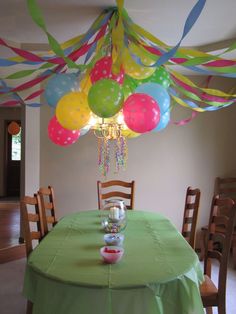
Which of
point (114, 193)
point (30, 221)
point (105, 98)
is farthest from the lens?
point (114, 193)

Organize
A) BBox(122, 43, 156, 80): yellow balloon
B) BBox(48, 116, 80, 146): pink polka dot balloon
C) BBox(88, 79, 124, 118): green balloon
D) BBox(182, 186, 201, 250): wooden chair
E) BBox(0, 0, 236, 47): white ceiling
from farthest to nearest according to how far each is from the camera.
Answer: BBox(48, 116, 80, 146): pink polka dot balloon → BBox(182, 186, 201, 250): wooden chair → BBox(0, 0, 236, 47): white ceiling → BBox(122, 43, 156, 80): yellow balloon → BBox(88, 79, 124, 118): green balloon

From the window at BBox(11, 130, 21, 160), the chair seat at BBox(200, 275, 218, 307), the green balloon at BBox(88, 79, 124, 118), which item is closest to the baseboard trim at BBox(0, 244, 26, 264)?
the green balloon at BBox(88, 79, 124, 118)

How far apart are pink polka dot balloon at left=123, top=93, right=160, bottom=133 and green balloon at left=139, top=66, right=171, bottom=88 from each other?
0.46 m

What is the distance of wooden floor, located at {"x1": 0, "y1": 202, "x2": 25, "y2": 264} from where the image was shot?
12.8ft

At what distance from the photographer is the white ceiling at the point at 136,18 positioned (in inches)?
96.0

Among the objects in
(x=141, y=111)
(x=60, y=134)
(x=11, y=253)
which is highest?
(x=141, y=111)

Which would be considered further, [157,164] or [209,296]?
[157,164]

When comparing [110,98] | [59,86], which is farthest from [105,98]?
[59,86]

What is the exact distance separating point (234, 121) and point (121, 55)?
8.19ft

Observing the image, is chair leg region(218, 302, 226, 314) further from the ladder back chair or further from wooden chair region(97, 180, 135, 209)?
wooden chair region(97, 180, 135, 209)

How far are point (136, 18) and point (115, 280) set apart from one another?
7.10ft

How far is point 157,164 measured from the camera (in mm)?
4289

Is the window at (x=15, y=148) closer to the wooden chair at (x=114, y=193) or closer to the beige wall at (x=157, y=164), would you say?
the beige wall at (x=157, y=164)

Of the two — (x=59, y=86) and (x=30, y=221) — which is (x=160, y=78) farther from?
(x=30, y=221)
